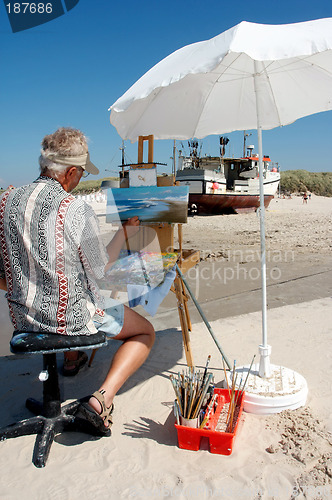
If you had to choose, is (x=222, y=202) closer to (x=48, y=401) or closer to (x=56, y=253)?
(x=48, y=401)

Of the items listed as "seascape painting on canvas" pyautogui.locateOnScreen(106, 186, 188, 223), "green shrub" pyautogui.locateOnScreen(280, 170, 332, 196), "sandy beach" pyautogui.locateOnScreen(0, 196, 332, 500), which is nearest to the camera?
"sandy beach" pyautogui.locateOnScreen(0, 196, 332, 500)

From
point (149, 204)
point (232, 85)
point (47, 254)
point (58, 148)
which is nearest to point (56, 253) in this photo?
point (47, 254)

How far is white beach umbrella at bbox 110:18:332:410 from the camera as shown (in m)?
1.90

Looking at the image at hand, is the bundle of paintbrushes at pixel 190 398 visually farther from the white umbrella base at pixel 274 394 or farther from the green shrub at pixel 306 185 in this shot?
the green shrub at pixel 306 185

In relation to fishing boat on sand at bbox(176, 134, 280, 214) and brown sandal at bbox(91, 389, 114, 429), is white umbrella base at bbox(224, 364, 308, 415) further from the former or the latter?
fishing boat on sand at bbox(176, 134, 280, 214)

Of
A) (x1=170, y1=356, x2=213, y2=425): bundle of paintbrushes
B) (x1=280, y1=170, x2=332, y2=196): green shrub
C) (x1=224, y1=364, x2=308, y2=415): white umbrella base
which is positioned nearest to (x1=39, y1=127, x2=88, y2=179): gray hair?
(x1=170, y1=356, x2=213, y2=425): bundle of paintbrushes

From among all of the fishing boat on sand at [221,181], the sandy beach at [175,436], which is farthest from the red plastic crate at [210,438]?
the fishing boat on sand at [221,181]

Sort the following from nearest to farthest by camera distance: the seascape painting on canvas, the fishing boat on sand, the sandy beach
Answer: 1. the sandy beach
2. the seascape painting on canvas
3. the fishing boat on sand

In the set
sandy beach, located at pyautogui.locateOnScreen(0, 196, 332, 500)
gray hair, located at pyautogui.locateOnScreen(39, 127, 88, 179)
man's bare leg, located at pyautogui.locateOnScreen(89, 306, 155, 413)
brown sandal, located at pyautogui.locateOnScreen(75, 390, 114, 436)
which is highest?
gray hair, located at pyautogui.locateOnScreen(39, 127, 88, 179)

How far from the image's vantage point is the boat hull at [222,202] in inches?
770

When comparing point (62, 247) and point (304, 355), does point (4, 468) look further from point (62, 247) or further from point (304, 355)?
point (304, 355)

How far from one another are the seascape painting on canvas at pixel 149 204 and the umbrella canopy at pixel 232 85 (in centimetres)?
52

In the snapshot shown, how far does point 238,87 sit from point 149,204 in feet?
3.89

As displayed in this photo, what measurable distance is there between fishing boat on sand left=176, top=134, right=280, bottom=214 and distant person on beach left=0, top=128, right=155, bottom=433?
55.6 ft
